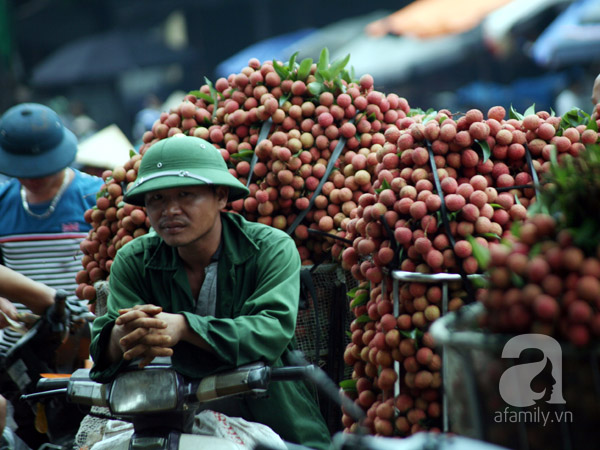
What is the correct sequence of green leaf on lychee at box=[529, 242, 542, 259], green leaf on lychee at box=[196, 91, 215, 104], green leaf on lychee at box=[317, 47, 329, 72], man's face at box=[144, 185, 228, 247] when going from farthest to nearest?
green leaf on lychee at box=[196, 91, 215, 104]
green leaf on lychee at box=[317, 47, 329, 72]
man's face at box=[144, 185, 228, 247]
green leaf on lychee at box=[529, 242, 542, 259]

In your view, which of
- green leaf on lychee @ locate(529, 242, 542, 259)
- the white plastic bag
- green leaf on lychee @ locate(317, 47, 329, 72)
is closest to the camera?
green leaf on lychee @ locate(529, 242, 542, 259)

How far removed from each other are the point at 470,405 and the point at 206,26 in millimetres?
21561

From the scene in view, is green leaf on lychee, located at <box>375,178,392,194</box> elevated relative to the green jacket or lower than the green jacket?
elevated

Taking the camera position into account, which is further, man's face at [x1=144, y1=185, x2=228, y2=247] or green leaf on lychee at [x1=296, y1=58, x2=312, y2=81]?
green leaf on lychee at [x1=296, y1=58, x2=312, y2=81]

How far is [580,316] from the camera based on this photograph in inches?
59.1

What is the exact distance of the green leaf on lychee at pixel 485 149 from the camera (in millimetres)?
2826

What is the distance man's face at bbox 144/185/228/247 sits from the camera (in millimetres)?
2822

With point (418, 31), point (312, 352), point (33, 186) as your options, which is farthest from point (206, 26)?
point (312, 352)

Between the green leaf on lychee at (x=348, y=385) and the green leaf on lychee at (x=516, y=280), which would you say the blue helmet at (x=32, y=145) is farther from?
the green leaf on lychee at (x=516, y=280)

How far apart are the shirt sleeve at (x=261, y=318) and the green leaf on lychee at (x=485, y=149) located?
0.79 m

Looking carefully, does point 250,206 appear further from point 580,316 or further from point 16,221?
point 580,316

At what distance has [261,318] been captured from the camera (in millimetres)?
2680

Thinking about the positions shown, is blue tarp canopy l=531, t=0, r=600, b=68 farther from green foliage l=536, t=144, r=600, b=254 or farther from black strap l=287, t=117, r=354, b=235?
green foliage l=536, t=144, r=600, b=254

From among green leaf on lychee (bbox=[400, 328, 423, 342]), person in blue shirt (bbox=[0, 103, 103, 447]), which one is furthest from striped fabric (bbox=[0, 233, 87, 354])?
green leaf on lychee (bbox=[400, 328, 423, 342])
